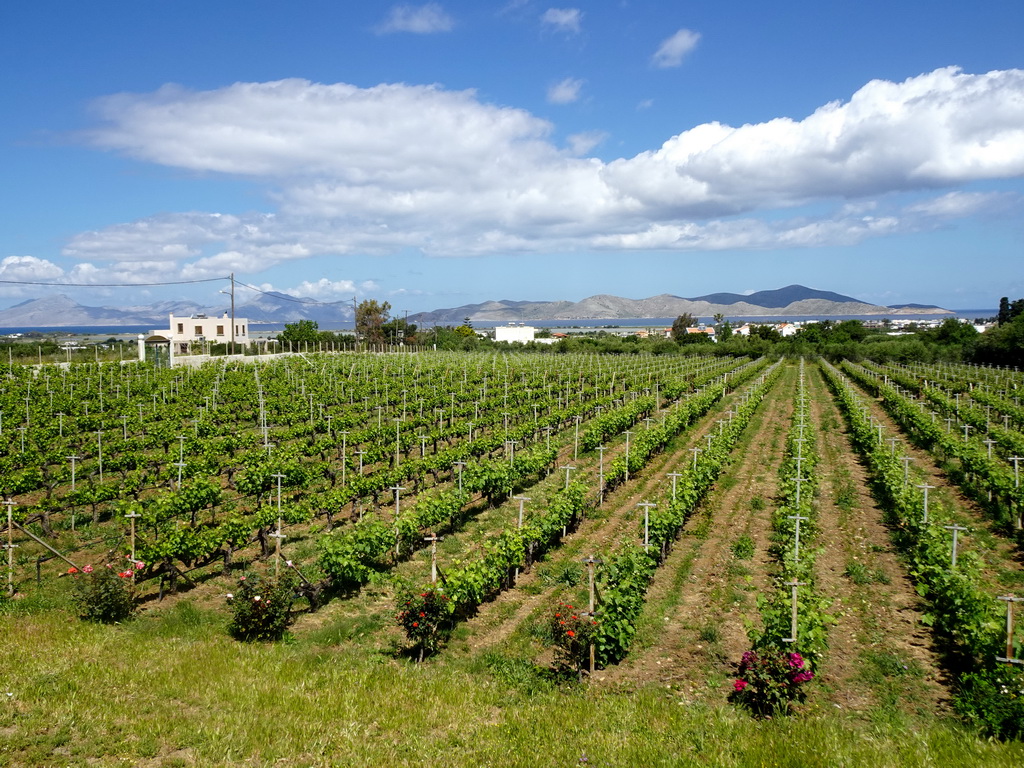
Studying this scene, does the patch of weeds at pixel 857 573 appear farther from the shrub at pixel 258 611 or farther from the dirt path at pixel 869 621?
the shrub at pixel 258 611

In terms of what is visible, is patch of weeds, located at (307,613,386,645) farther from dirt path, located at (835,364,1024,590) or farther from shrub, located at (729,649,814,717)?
dirt path, located at (835,364,1024,590)

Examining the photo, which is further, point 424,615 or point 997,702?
point 424,615

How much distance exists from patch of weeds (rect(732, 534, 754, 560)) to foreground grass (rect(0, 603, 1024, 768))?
5826mm

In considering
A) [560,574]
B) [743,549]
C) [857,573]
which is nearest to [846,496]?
[743,549]

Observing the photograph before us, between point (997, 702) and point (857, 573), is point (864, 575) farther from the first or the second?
point (997, 702)

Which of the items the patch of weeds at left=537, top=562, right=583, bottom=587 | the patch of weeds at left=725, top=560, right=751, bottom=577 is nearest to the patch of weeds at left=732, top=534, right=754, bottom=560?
A: the patch of weeds at left=725, top=560, right=751, bottom=577

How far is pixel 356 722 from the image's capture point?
22.3 feet

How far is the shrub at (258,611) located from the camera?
950 centimetres

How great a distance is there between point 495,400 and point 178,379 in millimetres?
18571

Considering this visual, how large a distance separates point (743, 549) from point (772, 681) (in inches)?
242

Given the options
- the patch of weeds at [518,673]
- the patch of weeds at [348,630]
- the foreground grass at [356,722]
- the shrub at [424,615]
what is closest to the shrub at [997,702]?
the foreground grass at [356,722]

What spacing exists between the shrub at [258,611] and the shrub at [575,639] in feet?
13.1

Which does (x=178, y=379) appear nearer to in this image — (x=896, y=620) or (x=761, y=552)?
(x=761, y=552)

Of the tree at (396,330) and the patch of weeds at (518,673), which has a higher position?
the tree at (396,330)
